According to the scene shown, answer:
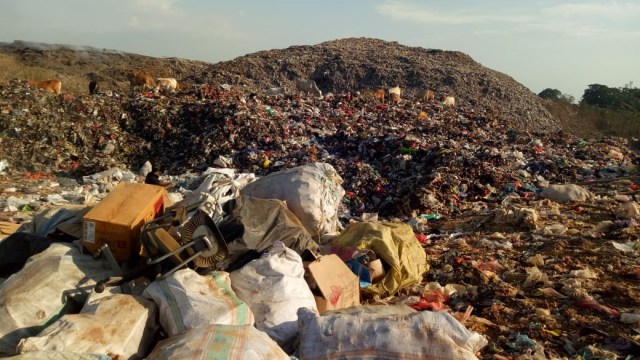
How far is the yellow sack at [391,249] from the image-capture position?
3504mm

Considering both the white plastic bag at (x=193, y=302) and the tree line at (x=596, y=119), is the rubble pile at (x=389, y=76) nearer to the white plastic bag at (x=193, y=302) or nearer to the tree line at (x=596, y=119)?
A: the tree line at (x=596, y=119)

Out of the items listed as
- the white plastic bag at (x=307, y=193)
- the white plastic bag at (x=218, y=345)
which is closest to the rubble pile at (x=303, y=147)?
the white plastic bag at (x=307, y=193)

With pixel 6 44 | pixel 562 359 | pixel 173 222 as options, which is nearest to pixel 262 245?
pixel 173 222

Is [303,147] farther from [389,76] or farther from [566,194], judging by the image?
[389,76]

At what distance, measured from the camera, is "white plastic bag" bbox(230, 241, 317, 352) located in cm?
258

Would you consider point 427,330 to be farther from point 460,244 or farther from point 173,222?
point 460,244

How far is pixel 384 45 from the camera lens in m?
23.9

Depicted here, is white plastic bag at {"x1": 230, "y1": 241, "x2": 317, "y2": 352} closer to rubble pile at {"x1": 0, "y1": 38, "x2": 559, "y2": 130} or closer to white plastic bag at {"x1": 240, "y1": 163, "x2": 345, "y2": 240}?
white plastic bag at {"x1": 240, "y1": 163, "x2": 345, "y2": 240}

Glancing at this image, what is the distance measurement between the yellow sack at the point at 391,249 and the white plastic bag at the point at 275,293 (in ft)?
2.56

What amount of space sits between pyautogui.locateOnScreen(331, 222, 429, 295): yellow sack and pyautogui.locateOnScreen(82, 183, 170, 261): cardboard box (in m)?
1.52

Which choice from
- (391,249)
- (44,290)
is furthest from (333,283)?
(44,290)

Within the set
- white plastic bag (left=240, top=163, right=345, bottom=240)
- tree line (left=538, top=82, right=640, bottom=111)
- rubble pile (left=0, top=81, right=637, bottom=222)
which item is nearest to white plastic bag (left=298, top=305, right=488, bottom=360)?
white plastic bag (left=240, top=163, right=345, bottom=240)

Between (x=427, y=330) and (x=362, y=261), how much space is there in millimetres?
1219

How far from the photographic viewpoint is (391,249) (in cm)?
361
